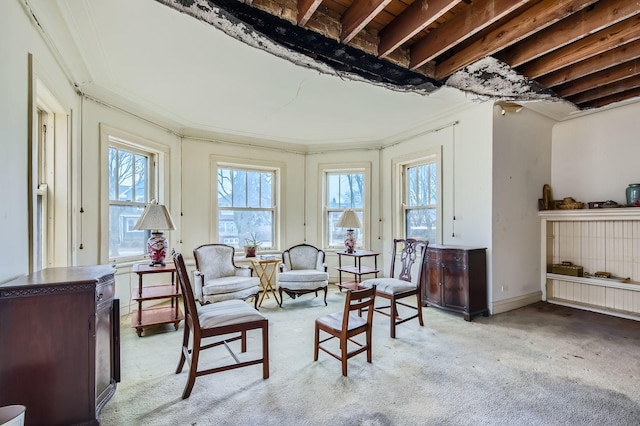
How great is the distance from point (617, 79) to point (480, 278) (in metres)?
2.45

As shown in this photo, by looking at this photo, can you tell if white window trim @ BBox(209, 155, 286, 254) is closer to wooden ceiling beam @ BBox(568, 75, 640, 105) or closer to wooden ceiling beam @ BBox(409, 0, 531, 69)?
wooden ceiling beam @ BBox(409, 0, 531, 69)

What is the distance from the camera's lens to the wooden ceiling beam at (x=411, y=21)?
1.95 meters

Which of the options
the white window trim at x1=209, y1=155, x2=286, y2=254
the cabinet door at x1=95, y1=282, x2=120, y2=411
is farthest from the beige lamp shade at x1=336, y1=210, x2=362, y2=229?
the cabinet door at x1=95, y1=282, x2=120, y2=411

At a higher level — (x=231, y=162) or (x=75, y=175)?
(x=231, y=162)

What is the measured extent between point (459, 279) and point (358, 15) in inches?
123

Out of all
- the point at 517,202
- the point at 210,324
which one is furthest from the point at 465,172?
the point at 210,324

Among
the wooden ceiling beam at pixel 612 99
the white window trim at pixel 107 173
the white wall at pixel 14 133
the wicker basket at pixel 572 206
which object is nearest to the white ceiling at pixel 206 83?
the white wall at pixel 14 133

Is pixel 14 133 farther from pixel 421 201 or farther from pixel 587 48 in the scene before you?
pixel 421 201

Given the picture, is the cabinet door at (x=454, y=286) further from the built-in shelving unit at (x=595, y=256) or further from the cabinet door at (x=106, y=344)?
the cabinet door at (x=106, y=344)

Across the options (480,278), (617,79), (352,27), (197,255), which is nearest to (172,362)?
(197,255)

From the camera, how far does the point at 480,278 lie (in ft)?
12.7

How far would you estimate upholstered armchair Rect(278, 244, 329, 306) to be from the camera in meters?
4.40

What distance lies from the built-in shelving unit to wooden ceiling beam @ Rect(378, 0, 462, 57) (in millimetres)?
3604

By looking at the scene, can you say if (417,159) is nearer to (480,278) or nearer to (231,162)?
(480,278)
